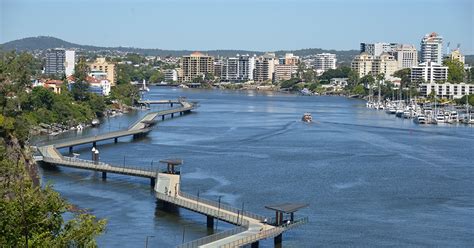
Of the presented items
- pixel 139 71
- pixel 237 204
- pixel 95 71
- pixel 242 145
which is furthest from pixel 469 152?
pixel 139 71

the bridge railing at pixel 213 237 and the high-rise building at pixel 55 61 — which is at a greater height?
the high-rise building at pixel 55 61

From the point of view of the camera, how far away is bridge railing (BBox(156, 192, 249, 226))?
11.5 metres

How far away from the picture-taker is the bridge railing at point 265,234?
10348 mm

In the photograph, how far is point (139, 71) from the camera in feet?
218

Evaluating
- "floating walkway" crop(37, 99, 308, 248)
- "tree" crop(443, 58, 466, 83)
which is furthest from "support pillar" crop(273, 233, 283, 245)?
"tree" crop(443, 58, 466, 83)

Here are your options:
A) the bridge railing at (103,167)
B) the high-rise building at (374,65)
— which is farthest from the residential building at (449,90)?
the bridge railing at (103,167)

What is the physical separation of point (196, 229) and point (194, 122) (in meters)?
17.6

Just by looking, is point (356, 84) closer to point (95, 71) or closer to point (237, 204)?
point (95, 71)

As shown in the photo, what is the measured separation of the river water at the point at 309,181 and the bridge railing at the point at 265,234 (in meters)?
0.19

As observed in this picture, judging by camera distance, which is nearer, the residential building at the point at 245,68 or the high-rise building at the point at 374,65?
the high-rise building at the point at 374,65

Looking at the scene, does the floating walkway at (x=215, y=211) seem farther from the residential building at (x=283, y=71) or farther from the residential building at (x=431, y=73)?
the residential building at (x=283, y=71)

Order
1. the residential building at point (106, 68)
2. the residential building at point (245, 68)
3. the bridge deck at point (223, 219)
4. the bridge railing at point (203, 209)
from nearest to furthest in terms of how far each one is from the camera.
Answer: the bridge deck at point (223, 219), the bridge railing at point (203, 209), the residential building at point (106, 68), the residential building at point (245, 68)

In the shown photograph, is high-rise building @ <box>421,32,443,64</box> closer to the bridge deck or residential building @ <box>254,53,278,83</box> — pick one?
residential building @ <box>254,53,278,83</box>

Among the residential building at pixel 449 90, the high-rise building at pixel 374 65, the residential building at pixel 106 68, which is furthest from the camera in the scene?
the high-rise building at pixel 374 65
